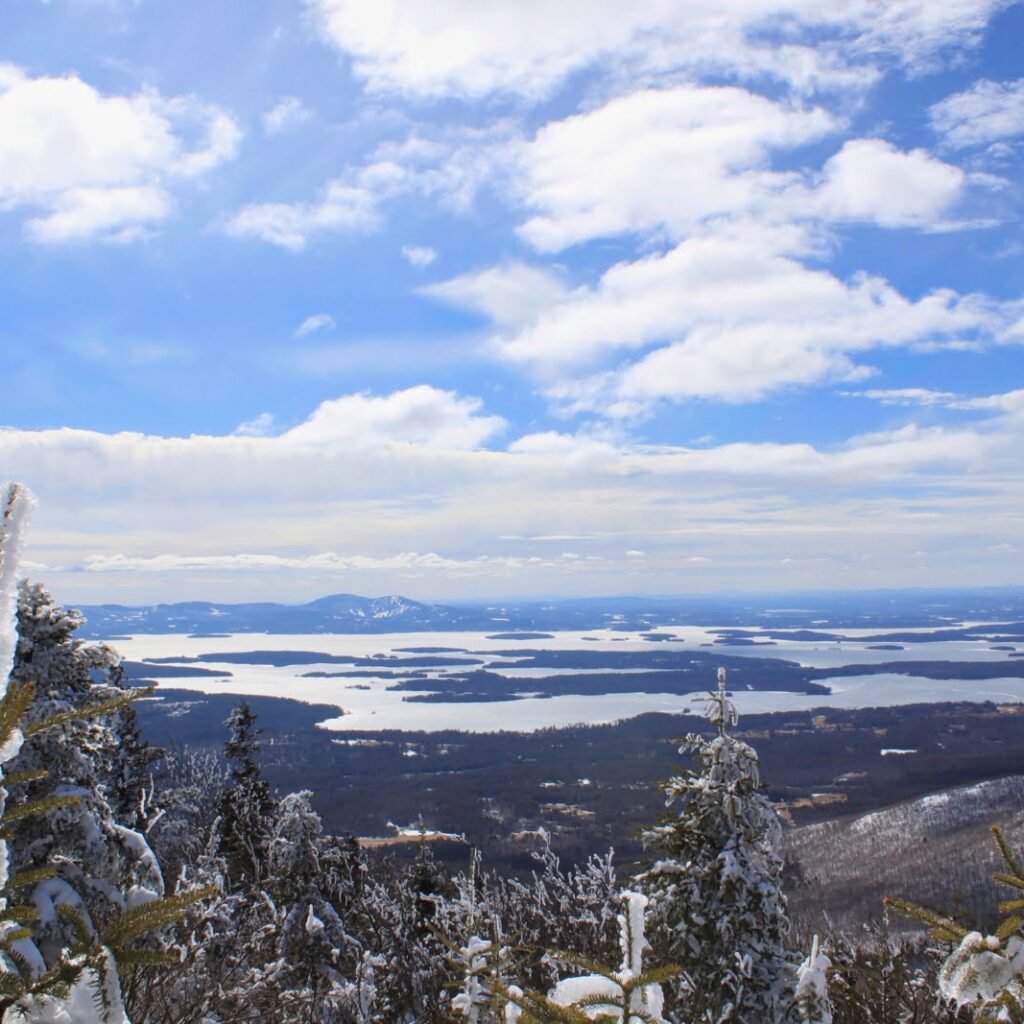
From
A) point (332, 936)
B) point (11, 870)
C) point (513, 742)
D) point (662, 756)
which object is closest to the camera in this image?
point (11, 870)

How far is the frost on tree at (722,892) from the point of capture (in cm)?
1061

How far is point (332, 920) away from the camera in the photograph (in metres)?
19.0

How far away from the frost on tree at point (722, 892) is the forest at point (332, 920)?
28 millimetres

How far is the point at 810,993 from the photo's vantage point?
749cm

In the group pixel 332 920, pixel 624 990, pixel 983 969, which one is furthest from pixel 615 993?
pixel 332 920

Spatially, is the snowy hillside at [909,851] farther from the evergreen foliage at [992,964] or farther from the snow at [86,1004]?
the snow at [86,1004]

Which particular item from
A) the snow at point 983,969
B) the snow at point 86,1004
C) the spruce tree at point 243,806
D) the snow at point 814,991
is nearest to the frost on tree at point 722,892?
the snow at point 814,991

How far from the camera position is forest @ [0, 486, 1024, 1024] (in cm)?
228

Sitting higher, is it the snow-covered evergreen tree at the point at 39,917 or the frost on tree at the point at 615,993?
the snow-covered evergreen tree at the point at 39,917

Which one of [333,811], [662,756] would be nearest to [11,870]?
[333,811]

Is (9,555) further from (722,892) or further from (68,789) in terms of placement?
(722,892)

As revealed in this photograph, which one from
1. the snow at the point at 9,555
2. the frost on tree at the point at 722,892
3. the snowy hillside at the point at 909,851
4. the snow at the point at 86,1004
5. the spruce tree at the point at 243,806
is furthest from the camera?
the snowy hillside at the point at 909,851

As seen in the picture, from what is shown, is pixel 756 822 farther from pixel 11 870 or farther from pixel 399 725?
pixel 399 725

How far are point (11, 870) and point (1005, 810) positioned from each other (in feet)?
400
